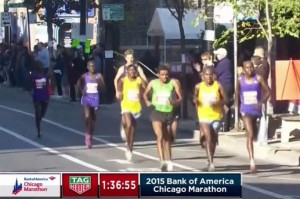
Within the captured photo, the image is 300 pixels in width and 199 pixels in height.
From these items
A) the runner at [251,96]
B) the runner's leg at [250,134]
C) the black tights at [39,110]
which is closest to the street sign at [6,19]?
the black tights at [39,110]

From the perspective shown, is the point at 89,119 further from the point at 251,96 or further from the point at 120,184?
the point at 120,184

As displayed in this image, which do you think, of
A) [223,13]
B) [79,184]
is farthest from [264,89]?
[79,184]

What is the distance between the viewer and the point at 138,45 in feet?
160

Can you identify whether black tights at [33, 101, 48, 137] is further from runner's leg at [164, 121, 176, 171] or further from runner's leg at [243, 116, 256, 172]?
runner's leg at [243, 116, 256, 172]

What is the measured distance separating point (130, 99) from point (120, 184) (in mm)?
9183

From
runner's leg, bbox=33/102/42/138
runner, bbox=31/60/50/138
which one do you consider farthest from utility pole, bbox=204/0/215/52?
runner's leg, bbox=33/102/42/138

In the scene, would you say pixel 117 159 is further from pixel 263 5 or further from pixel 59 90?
pixel 59 90

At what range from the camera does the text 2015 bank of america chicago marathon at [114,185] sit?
1000 centimetres

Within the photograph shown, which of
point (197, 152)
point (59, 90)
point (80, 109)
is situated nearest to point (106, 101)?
point (80, 109)

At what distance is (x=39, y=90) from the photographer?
79.5 feet

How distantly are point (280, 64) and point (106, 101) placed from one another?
37.0 ft

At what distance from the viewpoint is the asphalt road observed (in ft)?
56.5

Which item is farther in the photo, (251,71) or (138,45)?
(138,45)

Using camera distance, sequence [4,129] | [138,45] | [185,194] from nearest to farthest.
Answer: [185,194], [4,129], [138,45]
